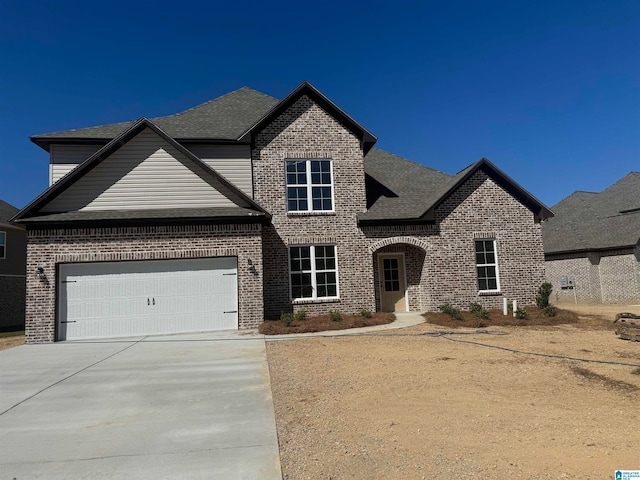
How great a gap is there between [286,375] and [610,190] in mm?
31520

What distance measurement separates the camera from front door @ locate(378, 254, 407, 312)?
16.0 metres

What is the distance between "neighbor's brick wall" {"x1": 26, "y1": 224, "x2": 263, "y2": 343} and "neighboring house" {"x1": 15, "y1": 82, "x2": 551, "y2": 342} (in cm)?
3

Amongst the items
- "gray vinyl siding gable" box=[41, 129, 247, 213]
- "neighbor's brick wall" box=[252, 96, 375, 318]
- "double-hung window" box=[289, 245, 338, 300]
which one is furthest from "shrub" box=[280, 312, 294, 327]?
"gray vinyl siding gable" box=[41, 129, 247, 213]

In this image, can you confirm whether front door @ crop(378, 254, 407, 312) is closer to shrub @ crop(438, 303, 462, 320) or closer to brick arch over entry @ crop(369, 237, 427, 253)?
brick arch over entry @ crop(369, 237, 427, 253)

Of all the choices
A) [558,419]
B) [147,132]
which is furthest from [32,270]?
[558,419]

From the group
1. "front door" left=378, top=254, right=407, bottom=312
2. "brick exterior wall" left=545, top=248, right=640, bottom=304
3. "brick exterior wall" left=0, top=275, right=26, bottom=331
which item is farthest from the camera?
"brick exterior wall" left=0, top=275, right=26, bottom=331

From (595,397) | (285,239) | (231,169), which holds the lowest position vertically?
(595,397)

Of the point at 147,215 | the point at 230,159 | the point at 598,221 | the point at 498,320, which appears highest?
the point at 230,159

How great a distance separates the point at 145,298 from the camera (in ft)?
40.6

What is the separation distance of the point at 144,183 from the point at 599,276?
22.6 metres

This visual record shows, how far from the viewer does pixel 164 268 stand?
12.5m

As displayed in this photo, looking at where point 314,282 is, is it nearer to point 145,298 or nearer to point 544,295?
point 145,298

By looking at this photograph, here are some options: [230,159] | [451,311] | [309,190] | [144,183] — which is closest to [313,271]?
[309,190]

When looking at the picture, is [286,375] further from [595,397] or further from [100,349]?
[100,349]
